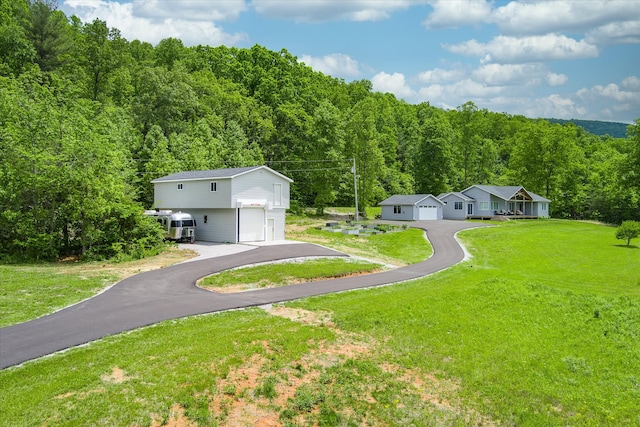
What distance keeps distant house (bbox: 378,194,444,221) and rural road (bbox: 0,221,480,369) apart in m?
28.0

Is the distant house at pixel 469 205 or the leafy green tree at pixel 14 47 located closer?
the leafy green tree at pixel 14 47

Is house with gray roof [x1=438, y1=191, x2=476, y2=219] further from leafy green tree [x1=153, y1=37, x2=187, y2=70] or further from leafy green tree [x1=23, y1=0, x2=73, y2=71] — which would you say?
leafy green tree [x1=23, y1=0, x2=73, y2=71]

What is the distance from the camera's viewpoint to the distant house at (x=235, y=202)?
106ft

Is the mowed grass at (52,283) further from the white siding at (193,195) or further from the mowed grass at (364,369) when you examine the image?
the white siding at (193,195)

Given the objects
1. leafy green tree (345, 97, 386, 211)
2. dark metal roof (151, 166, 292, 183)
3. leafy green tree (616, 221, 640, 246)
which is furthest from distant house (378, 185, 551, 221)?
dark metal roof (151, 166, 292, 183)

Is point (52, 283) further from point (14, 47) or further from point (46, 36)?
point (46, 36)

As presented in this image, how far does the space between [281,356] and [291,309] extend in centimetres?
477

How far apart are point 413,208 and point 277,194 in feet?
83.2

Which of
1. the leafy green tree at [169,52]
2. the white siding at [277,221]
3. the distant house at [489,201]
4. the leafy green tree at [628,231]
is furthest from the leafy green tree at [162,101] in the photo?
the leafy green tree at [628,231]

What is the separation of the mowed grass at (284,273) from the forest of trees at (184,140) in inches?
323

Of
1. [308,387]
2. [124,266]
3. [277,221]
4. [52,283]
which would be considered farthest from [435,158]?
[308,387]

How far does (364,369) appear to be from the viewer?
10.2 metres

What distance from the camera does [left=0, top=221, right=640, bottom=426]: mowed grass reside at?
27.0ft

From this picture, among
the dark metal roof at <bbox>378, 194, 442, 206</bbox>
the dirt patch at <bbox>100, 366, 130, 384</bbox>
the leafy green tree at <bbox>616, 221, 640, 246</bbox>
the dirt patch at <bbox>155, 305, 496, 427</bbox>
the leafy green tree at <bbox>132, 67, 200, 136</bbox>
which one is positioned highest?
the leafy green tree at <bbox>132, 67, 200, 136</bbox>
